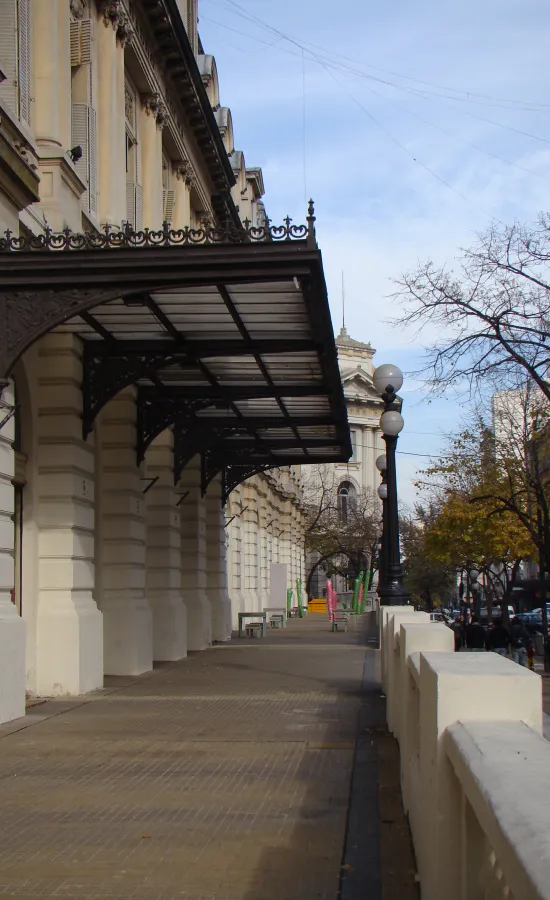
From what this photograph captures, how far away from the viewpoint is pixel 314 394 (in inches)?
874

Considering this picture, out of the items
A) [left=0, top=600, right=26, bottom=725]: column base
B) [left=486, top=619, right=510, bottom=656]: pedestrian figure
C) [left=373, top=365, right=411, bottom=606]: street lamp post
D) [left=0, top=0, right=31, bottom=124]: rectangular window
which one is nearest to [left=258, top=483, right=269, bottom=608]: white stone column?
[left=486, top=619, right=510, bottom=656]: pedestrian figure

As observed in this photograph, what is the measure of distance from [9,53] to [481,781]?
46.8 ft

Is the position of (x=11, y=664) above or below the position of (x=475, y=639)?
above

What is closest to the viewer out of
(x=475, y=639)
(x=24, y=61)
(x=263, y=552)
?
(x=24, y=61)

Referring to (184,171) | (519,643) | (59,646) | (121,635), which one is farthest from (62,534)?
(519,643)

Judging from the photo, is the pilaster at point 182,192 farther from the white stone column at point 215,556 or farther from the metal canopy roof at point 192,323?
the white stone column at point 215,556

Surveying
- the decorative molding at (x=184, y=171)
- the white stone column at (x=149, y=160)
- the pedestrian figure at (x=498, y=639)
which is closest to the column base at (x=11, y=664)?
the white stone column at (x=149, y=160)

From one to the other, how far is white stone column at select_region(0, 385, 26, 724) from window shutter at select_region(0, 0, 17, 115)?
13.5ft

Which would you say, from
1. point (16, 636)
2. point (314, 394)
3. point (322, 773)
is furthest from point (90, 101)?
point (322, 773)

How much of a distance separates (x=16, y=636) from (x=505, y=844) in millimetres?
11839

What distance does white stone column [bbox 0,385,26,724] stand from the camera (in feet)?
43.6

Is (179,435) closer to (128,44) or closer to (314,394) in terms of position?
(314,394)

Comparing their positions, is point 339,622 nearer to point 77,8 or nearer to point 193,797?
point 77,8

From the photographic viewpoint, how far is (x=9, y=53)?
15.3m
